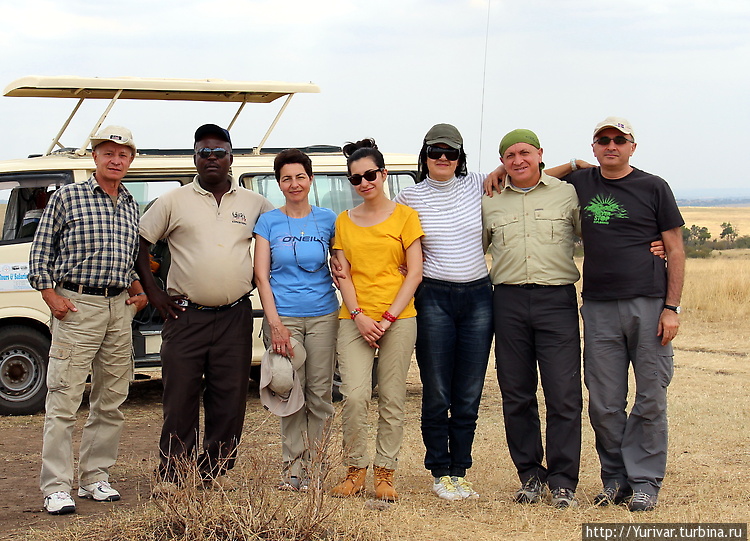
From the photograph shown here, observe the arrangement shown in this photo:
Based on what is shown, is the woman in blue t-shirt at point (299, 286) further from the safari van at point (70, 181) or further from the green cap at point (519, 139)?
the safari van at point (70, 181)

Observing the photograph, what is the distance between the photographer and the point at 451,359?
493 cm

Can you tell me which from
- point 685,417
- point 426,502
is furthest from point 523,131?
point 685,417

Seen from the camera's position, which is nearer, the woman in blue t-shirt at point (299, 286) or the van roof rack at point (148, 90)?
the woman in blue t-shirt at point (299, 286)

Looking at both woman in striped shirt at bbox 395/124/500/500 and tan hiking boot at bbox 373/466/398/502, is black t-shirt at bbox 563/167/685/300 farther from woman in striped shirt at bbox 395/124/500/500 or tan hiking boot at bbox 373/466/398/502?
tan hiking boot at bbox 373/466/398/502

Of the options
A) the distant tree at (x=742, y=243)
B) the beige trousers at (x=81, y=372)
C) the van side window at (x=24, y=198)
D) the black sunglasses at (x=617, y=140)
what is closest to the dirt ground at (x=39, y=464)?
the beige trousers at (x=81, y=372)

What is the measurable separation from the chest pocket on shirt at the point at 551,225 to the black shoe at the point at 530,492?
4.22 ft

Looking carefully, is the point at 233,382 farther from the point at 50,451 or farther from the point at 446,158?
the point at 446,158

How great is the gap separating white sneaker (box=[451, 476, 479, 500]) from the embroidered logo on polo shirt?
5.88 feet

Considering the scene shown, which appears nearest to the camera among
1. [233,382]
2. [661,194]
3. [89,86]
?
[661,194]

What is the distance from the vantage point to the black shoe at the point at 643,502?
4.71 meters

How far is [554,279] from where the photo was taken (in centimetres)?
480

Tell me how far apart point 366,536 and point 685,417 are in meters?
4.14

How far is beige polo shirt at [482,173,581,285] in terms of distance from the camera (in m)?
4.79

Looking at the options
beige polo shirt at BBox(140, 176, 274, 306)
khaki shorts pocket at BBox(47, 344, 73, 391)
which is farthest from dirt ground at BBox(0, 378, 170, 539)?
beige polo shirt at BBox(140, 176, 274, 306)
